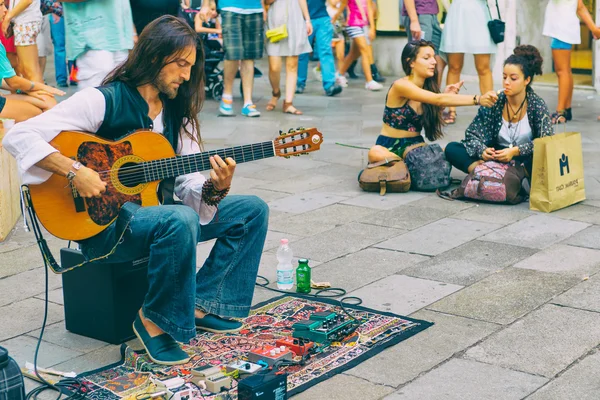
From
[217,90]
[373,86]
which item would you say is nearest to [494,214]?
[217,90]

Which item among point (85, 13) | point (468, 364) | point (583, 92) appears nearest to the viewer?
point (468, 364)

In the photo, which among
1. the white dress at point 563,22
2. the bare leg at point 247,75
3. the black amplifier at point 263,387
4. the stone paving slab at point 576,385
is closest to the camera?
the black amplifier at point 263,387

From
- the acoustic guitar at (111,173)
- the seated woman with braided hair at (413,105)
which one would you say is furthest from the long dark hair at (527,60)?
the acoustic guitar at (111,173)

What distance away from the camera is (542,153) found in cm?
626

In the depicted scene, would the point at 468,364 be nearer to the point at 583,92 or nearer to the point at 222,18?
the point at 222,18

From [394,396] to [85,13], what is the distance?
4180 mm

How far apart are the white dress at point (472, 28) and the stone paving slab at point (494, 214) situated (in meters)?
2.89

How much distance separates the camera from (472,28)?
29.8 ft

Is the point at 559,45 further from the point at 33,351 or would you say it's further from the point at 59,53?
the point at 59,53

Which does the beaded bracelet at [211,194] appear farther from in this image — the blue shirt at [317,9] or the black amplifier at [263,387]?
the blue shirt at [317,9]

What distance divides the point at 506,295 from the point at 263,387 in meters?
1.74

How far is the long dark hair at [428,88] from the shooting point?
690 cm

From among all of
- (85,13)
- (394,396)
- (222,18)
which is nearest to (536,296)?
(394,396)

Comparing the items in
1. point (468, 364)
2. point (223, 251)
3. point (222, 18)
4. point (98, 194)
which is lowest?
point (468, 364)
